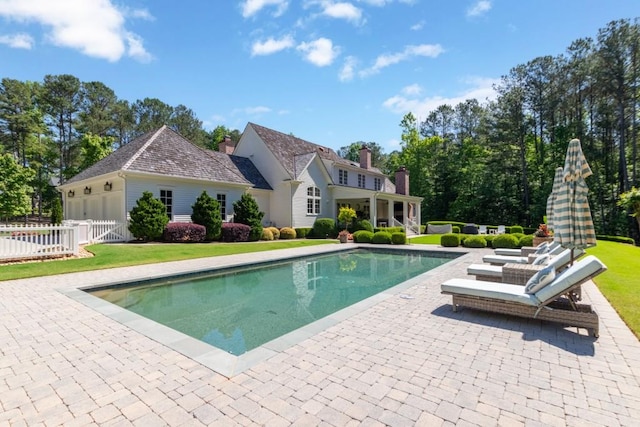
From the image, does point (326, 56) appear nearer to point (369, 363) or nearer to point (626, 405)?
point (369, 363)

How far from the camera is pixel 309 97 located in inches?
824

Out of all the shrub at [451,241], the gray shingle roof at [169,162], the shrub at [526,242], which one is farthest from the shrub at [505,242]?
the gray shingle roof at [169,162]

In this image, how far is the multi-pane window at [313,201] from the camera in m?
24.7

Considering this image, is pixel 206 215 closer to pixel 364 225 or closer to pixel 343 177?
pixel 364 225

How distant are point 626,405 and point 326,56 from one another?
14.2m

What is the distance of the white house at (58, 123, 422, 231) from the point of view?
1741cm

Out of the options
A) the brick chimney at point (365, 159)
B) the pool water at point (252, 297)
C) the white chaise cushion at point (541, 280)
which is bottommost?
the pool water at point (252, 297)

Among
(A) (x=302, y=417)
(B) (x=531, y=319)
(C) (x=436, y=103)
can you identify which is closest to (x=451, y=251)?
(B) (x=531, y=319)

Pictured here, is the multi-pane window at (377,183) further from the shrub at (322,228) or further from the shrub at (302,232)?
the shrub at (302,232)

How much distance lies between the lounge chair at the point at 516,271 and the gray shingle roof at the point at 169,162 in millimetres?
16201

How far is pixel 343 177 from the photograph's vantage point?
92.6ft

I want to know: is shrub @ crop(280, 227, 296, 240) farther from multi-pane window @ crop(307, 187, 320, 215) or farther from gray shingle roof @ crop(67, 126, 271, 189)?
gray shingle roof @ crop(67, 126, 271, 189)

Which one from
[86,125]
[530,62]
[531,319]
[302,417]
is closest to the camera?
[302,417]

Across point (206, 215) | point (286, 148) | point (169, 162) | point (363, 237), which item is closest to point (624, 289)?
point (363, 237)
